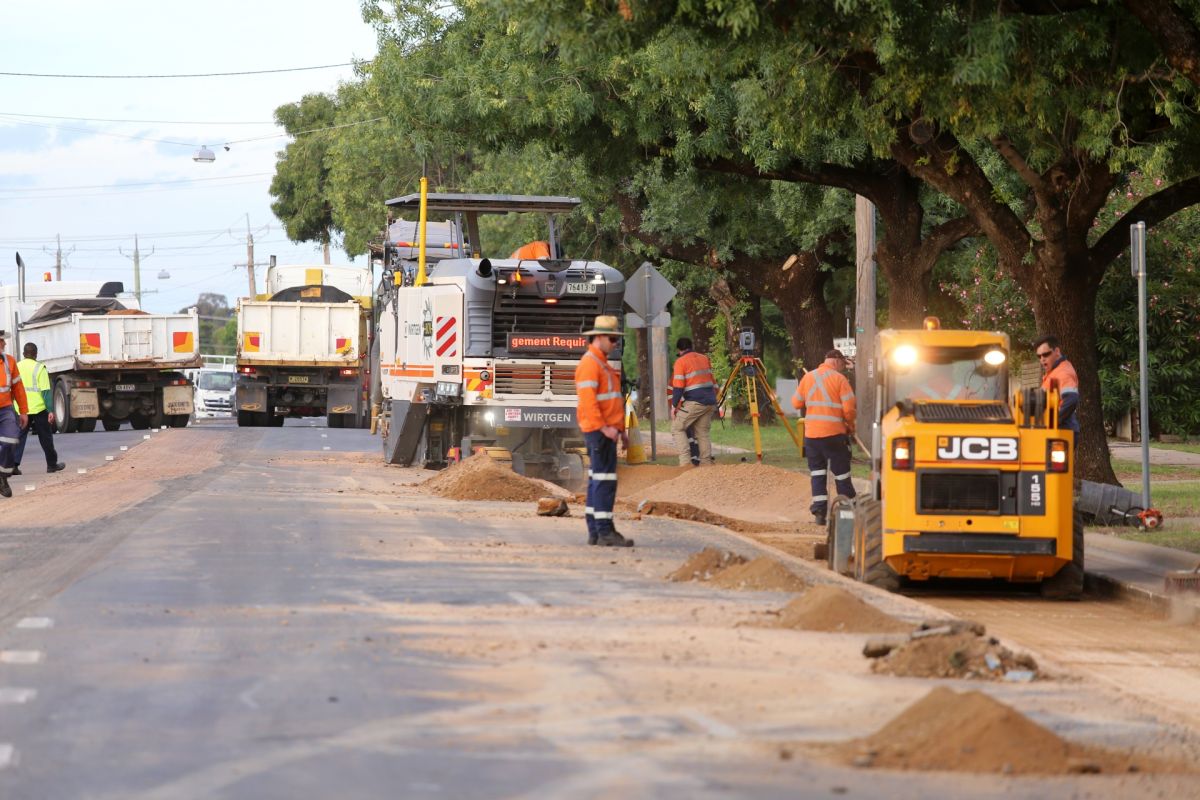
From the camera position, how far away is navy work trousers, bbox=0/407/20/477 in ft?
70.0

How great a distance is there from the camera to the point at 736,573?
40.9 feet

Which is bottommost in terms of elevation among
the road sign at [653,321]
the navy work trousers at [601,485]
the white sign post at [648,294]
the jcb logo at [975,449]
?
the navy work trousers at [601,485]

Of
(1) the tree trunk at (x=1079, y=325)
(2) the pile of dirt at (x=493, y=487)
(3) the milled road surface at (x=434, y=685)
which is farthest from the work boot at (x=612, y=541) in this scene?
(1) the tree trunk at (x=1079, y=325)

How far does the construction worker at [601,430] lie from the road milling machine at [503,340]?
7.05 m

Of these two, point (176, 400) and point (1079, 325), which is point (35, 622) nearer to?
point (1079, 325)

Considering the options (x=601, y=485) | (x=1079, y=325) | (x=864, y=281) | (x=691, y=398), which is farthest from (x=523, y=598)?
(x=864, y=281)

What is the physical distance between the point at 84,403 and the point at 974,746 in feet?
122

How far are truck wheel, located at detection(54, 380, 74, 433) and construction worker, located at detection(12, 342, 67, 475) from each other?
14282 mm

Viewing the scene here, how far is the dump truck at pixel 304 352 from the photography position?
138 ft

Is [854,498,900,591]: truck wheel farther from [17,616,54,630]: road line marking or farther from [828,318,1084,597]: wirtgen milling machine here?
[17,616,54,630]: road line marking

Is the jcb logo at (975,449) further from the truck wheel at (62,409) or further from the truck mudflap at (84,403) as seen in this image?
the truck wheel at (62,409)

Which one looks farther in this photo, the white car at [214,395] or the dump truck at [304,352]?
the white car at [214,395]

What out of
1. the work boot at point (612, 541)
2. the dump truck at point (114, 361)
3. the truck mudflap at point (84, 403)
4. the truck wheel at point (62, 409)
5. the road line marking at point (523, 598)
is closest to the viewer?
the road line marking at point (523, 598)

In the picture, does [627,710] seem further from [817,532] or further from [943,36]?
[817,532]
